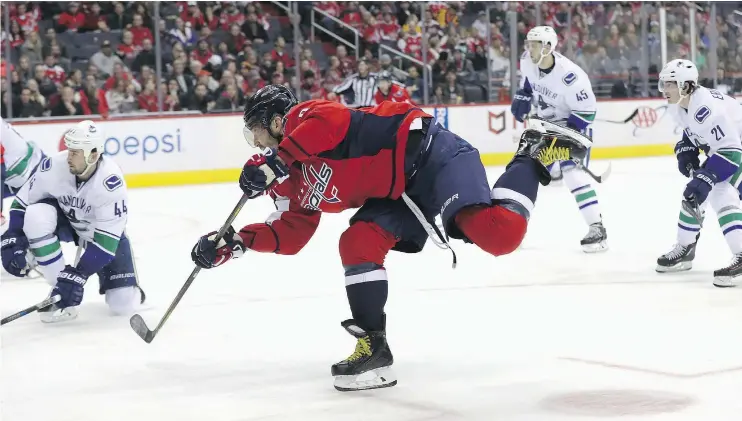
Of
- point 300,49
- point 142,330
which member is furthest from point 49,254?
point 300,49

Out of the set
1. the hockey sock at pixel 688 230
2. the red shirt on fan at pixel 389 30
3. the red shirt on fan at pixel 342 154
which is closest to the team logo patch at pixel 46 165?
the red shirt on fan at pixel 342 154

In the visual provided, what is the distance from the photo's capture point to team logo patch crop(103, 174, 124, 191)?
4348 mm

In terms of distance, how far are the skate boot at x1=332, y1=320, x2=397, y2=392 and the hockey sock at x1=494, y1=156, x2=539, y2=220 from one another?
1.76 ft

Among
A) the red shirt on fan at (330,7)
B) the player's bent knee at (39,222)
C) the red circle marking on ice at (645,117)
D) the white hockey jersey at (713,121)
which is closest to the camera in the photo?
the player's bent knee at (39,222)

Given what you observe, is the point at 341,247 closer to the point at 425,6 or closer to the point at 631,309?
the point at 631,309

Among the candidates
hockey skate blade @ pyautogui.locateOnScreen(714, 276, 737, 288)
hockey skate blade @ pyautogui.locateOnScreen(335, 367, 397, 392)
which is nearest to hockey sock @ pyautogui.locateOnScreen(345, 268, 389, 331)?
hockey skate blade @ pyautogui.locateOnScreen(335, 367, 397, 392)

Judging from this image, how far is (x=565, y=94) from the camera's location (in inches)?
251

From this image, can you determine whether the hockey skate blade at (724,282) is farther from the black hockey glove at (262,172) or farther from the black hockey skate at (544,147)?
the black hockey glove at (262,172)

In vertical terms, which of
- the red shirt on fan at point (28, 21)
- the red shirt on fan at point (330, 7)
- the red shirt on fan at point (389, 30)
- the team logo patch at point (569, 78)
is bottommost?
the team logo patch at point (569, 78)

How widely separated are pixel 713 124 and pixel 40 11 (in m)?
7.60

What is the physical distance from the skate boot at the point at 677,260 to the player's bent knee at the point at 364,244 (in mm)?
2300

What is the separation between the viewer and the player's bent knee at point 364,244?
3.18 meters

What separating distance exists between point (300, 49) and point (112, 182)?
7.28 m

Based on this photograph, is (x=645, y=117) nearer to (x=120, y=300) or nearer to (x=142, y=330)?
(x=120, y=300)
